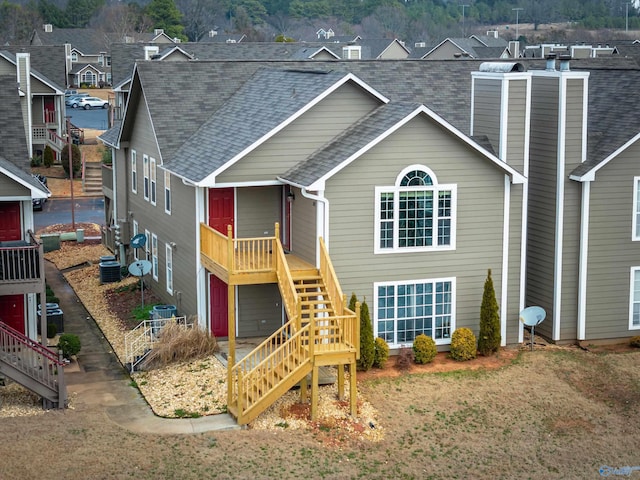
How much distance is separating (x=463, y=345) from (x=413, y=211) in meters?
3.52

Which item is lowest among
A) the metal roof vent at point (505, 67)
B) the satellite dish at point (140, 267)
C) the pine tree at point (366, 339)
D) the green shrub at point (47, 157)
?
the pine tree at point (366, 339)

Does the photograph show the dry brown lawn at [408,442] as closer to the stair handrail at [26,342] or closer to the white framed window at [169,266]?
the stair handrail at [26,342]

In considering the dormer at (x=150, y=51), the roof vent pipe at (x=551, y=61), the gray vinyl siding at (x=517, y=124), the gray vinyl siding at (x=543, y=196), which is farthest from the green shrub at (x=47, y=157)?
the gray vinyl siding at (x=517, y=124)

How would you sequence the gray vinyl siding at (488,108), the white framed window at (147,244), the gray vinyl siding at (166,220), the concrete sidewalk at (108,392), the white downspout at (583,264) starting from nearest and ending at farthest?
the concrete sidewalk at (108,392) → the gray vinyl siding at (488,108) → the white downspout at (583,264) → the gray vinyl siding at (166,220) → the white framed window at (147,244)

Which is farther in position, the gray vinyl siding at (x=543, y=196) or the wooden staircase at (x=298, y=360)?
the gray vinyl siding at (x=543, y=196)

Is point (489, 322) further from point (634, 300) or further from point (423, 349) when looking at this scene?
point (634, 300)

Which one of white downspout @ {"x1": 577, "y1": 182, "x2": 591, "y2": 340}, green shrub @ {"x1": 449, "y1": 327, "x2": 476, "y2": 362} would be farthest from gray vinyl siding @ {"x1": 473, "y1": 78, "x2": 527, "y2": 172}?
green shrub @ {"x1": 449, "y1": 327, "x2": 476, "y2": 362}

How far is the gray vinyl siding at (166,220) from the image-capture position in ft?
94.6

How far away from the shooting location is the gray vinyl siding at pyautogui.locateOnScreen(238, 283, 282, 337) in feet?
91.6

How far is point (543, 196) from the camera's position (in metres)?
28.7

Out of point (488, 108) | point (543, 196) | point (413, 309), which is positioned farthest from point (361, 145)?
point (543, 196)

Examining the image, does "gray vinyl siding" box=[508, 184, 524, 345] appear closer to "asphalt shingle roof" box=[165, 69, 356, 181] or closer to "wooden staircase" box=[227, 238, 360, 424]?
"asphalt shingle roof" box=[165, 69, 356, 181]

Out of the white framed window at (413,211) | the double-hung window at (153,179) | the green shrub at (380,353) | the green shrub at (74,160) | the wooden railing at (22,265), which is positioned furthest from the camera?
the green shrub at (74,160)

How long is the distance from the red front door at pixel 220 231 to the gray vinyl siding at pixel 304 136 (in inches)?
39.7
